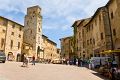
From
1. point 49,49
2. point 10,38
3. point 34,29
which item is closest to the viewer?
point 10,38

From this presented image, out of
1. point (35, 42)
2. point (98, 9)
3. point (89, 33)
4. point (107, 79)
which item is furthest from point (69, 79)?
point (35, 42)

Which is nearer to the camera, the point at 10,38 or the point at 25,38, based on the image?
the point at 10,38

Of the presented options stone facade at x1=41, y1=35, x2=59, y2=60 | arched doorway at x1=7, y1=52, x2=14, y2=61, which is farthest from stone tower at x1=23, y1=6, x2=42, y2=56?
arched doorway at x1=7, y1=52, x2=14, y2=61

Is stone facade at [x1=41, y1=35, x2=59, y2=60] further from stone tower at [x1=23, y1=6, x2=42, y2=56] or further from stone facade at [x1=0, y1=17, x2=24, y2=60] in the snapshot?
stone facade at [x1=0, y1=17, x2=24, y2=60]

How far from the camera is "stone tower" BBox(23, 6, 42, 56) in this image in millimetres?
68562

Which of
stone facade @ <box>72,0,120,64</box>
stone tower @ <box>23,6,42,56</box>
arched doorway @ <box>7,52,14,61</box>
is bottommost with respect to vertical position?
arched doorway @ <box>7,52,14,61</box>

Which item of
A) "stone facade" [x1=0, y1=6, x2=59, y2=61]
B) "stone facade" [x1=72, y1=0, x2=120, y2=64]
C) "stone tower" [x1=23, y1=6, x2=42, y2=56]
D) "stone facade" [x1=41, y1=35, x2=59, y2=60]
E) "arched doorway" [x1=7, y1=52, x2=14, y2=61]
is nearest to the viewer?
"stone facade" [x1=72, y1=0, x2=120, y2=64]

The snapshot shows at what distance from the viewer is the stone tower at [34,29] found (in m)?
68.6

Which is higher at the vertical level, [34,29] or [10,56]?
[34,29]

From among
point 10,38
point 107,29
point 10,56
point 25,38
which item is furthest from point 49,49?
point 107,29

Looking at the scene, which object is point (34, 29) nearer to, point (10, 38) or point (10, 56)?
point (10, 38)

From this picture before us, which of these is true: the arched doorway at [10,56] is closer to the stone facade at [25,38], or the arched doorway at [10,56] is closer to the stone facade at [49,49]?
the stone facade at [25,38]

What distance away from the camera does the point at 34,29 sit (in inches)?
2739

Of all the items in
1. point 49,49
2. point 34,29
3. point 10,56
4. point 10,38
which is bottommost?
point 10,56
